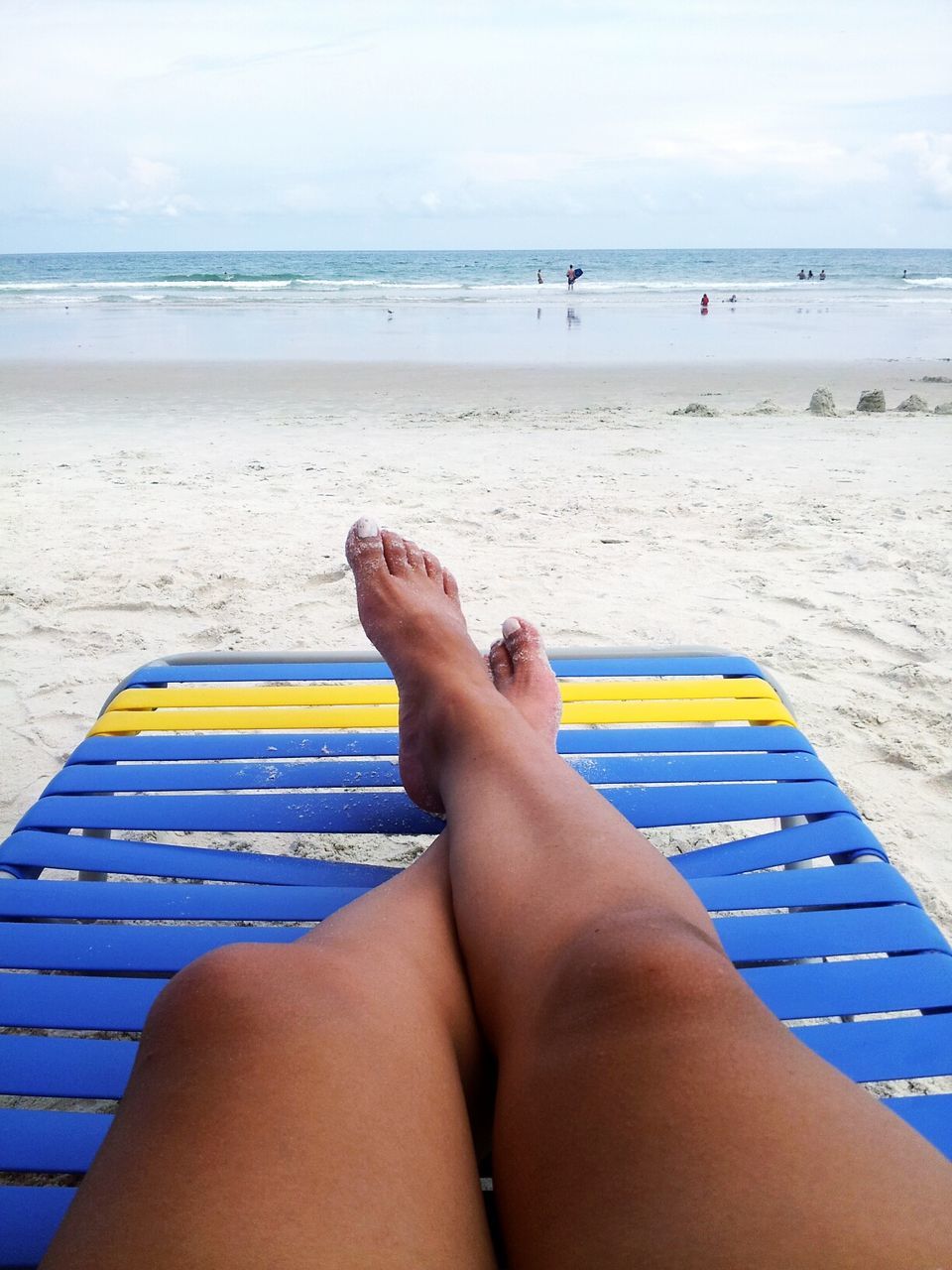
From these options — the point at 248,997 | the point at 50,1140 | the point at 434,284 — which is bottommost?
the point at 50,1140

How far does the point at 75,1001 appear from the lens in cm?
124

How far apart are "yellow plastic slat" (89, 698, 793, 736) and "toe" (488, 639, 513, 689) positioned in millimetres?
150

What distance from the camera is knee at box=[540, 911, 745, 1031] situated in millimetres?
784

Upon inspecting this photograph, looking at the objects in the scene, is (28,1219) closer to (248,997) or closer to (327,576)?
(248,997)

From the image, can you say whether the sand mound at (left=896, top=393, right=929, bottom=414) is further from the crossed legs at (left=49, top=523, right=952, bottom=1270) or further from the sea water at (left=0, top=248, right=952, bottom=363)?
the crossed legs at (left=49, top=523, right=952, bottom=1270)

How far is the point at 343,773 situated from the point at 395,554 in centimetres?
76

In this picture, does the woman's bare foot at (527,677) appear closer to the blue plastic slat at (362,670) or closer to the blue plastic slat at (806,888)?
the blue plastic slat at (362,670)

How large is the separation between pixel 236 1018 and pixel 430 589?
156 centimetres

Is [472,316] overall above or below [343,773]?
above

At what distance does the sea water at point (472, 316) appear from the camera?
11477 mm

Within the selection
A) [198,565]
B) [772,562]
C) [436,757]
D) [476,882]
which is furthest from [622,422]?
[476,882]

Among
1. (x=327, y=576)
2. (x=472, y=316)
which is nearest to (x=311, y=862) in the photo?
(x=327, y=576)

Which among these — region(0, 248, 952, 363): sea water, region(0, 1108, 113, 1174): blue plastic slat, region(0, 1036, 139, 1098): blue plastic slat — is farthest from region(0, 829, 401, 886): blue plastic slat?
region(0, 248, 952, 363): sea water

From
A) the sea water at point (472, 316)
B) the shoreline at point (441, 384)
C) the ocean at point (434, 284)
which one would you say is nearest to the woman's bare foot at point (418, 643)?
the shoreline at point (441, 384)
